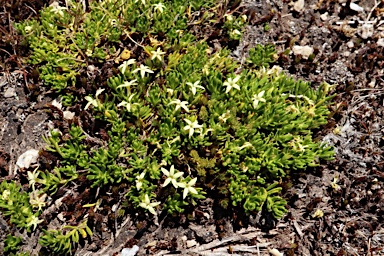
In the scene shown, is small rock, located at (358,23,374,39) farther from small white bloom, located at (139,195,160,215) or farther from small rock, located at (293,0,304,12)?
small white bloom, located at (139,195,160,215)

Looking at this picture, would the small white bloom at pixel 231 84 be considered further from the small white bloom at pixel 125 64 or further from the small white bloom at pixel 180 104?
the small white bloom at pixel 125 64

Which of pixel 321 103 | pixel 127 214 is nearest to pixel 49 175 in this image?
pixel 127 214

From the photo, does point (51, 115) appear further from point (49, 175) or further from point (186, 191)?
point (186, 191)

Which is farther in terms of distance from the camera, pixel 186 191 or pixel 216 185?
pixel 216 185

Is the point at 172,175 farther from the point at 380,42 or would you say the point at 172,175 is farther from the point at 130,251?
the point at 380,42

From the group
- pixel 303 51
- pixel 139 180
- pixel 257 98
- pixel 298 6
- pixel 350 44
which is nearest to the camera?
pixel 139 180

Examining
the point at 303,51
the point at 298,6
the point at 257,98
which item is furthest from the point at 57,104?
the point at 298,6

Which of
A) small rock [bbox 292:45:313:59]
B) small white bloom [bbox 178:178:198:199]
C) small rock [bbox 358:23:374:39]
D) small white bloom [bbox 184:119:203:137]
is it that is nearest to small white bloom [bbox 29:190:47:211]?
small white bloom [bbox 178:178:198:199]
